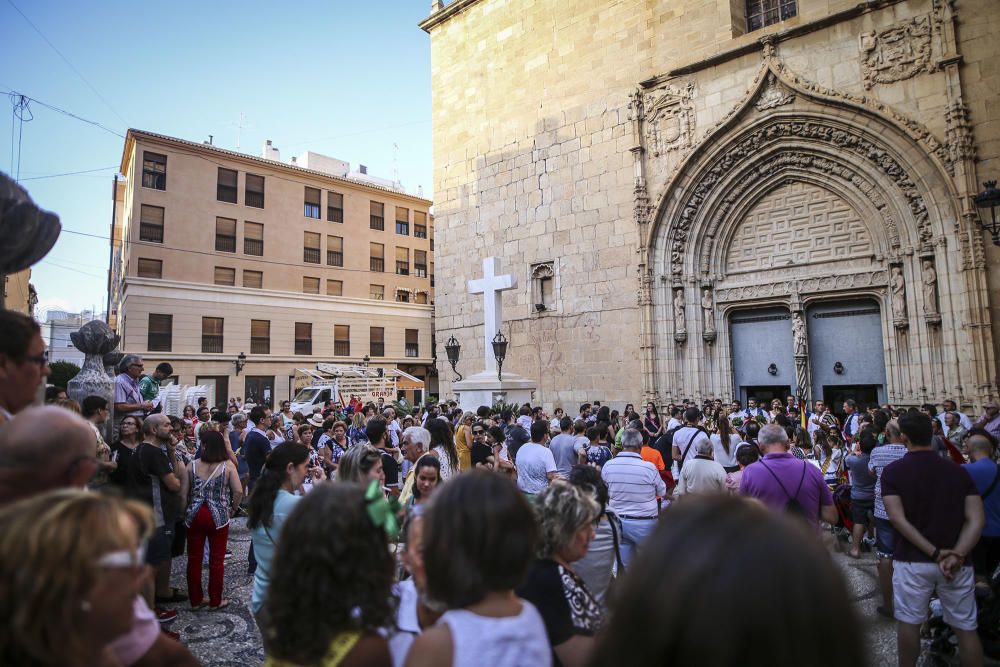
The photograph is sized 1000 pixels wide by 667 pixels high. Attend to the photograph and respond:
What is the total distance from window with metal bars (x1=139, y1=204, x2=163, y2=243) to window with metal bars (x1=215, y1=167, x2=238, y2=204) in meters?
2.72

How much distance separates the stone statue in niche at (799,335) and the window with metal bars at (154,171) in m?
25.5

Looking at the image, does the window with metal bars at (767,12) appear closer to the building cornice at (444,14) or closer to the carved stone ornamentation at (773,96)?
the carved stone ornamentation at (773,96)

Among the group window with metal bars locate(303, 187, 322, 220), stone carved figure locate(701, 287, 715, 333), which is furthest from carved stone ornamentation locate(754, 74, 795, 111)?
window with metal bars locate(303, 187, 322, 220)

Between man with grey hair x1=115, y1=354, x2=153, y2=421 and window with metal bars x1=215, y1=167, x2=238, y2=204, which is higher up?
window with metal bars x1=215, y1=167, x2=238, y2=204

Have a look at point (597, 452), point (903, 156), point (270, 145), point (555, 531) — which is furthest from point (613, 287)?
point (270, 145)

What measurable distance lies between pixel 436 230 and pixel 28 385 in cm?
1699

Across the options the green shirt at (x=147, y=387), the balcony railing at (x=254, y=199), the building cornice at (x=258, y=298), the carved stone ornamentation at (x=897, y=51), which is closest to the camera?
the green shirt at (x=147, y=387)

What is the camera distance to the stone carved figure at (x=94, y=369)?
20.1ft

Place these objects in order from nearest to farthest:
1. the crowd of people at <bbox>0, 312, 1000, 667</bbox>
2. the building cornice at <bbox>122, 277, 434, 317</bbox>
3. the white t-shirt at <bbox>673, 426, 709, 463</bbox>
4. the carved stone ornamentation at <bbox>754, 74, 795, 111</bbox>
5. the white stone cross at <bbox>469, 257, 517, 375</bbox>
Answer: the crowd of people at <bbox>0, 312, 1000, 667</bbox>
the white t-shirt at <bbox>673, 426, 709, 463</bbox>
the white stone cross at <bbox>469, 257, 517, 375</bbox>
the carved stone ornamentation at <bbox>754, 74, 795, 111</bbox>
the building cornice at <bbox>122, 277, 434, 317</bbox>

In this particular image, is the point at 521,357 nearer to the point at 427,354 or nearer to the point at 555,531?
the point at 555,531

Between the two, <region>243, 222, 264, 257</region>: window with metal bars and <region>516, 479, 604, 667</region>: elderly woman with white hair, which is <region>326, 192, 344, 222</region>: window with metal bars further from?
<region>516, 479, 604, 667</region>: elderly woman with white hair

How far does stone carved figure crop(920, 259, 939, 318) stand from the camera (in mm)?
10984

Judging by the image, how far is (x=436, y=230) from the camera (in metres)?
18.9

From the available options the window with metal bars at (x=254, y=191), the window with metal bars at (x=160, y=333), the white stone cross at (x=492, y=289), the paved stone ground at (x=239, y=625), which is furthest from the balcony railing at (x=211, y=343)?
the paved stone ground at (x=239, y=625)
